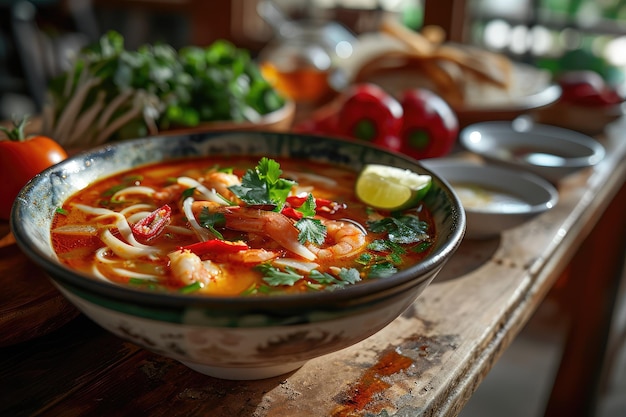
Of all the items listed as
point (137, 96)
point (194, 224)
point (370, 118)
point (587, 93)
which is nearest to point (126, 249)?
point (194, 224)

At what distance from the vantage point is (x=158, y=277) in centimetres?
111

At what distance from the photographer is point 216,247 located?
3.88 feet

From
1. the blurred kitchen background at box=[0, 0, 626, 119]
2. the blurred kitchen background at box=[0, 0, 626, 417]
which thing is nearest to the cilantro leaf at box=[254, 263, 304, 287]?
the blurred kitchen background at box=[0, 0, 626, 417]

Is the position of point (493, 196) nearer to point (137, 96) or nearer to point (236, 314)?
point (137, 96)

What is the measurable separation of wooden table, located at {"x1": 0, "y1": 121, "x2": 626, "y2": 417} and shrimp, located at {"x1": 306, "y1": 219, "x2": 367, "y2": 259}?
23 centimetres

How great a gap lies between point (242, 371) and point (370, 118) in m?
1.47

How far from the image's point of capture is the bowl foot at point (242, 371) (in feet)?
3.72

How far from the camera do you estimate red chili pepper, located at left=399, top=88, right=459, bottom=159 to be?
2.49 m

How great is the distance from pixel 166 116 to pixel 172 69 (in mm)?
310

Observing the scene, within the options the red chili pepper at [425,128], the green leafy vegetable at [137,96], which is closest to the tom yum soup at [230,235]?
the green leafy vegetable at [137,96]

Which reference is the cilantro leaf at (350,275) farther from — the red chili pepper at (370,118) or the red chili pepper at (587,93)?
the red chili pepper at (587,93)

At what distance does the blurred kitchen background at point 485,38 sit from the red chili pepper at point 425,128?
1925mm

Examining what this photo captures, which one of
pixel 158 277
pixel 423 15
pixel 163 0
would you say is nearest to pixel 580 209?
pixel 158 277

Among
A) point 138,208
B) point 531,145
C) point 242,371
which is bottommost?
point 531,145
